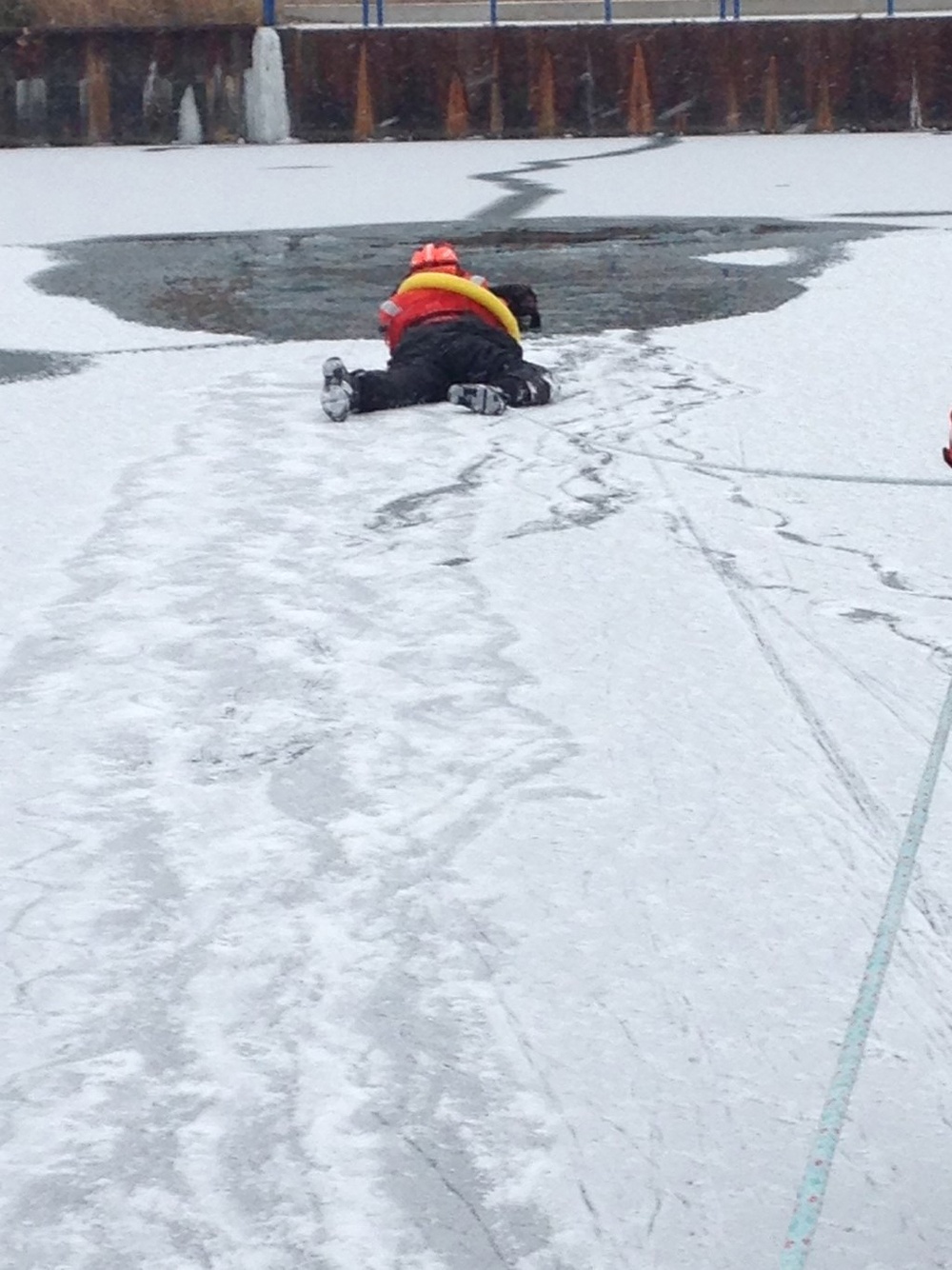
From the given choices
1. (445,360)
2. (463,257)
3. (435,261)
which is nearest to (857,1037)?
(445,360)

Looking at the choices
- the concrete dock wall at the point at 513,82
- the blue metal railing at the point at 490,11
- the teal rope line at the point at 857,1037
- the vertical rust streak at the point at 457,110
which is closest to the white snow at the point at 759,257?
the teal rope line at the point at 857,1037

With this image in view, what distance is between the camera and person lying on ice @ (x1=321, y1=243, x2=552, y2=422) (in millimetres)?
7359

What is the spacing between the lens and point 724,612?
4.89 meters

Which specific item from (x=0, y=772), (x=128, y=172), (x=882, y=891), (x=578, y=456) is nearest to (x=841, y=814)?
(x=882, y=891)

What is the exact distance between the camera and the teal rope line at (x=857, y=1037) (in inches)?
93.1

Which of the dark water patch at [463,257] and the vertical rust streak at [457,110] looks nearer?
the dark water patch at [463,257]

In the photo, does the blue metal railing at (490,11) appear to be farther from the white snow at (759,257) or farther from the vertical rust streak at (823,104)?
the white snow at (759,257)

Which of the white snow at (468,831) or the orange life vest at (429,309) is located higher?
the orange life vest at (429,309)

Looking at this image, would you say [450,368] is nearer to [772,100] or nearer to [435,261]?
[435,261]

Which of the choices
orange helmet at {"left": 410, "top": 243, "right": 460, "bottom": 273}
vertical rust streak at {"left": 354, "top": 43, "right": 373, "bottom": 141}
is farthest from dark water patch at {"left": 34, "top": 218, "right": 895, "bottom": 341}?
vertical rust streak at {"left": 354, "top": 43, "right": 373, "bottom": 141}

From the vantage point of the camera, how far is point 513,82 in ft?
69.7

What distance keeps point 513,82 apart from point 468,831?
18.6 m

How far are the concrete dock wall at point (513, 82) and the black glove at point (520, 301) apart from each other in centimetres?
1334

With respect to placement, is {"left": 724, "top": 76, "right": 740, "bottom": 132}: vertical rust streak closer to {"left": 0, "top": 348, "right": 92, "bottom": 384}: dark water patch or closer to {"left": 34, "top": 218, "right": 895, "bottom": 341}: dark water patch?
{"left": 34, "top": 218, "right": 895, "bottom": 341}: dark water patch
